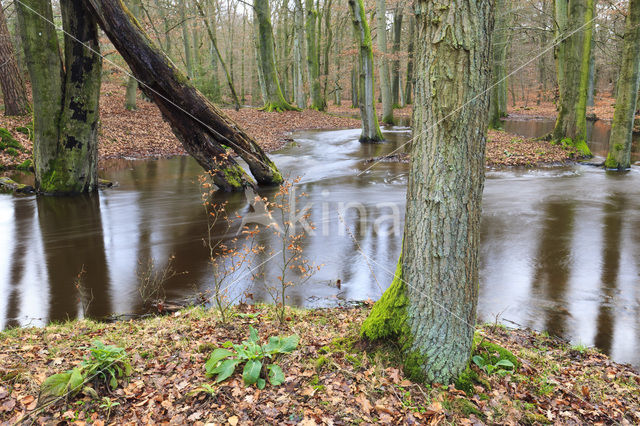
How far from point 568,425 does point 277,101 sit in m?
28.6

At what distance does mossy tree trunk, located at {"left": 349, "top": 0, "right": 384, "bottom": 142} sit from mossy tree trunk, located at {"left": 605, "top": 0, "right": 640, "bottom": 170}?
901 cm

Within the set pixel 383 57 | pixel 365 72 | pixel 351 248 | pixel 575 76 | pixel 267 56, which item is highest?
pixel 267 56

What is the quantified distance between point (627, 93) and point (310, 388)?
588 inches

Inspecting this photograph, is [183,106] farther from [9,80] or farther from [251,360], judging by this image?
[9,80]

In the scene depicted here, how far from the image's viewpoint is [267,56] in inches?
1085

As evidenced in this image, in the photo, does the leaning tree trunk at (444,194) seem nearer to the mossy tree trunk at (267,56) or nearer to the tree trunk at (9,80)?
the tree trunk at (9,80)

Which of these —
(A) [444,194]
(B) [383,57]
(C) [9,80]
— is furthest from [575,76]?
(C) [9,80]

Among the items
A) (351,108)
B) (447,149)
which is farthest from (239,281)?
(351,108)

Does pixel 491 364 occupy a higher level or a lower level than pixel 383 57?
lower

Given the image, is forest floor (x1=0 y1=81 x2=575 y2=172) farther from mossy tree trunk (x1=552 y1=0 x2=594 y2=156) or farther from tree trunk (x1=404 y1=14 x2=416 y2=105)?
tree trunk (x1=404 y1=14 x2=416 y2=105)

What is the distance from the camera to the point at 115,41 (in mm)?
9688

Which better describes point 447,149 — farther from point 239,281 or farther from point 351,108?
point 351,108

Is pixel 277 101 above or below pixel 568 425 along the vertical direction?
above

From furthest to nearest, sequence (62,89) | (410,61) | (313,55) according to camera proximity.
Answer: (410,61) → (313,55) → (62,89)
